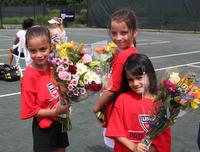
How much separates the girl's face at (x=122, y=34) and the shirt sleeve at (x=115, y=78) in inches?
7.2

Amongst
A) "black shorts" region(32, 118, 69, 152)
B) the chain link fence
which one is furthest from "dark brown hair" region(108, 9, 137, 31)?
the chain link fence

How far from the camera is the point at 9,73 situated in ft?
29.2

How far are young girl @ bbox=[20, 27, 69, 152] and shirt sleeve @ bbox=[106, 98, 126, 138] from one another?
15.9 inches

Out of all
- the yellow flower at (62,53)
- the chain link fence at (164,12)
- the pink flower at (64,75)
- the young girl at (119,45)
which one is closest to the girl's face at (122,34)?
the young girl at (119,45)

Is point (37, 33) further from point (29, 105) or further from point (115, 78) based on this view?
point (115, 78)

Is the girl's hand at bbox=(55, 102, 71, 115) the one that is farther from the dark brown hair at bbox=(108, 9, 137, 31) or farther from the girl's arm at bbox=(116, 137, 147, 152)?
the dark brown hair at bbox=(108, 9, 137, 31)

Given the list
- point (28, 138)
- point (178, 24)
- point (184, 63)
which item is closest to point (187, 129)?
point (28, 138)

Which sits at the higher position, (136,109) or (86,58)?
(86,58)

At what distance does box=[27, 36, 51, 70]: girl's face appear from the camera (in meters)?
2.69

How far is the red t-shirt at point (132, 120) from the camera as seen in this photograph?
239 centimetres

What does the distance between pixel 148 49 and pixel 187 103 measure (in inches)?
519

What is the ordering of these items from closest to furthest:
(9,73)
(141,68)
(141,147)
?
1. (141,147)
2. (141,68)
3. (9,73)

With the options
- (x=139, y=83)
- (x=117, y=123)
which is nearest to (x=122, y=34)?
(x=139, y=83)

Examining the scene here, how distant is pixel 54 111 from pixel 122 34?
720mm
